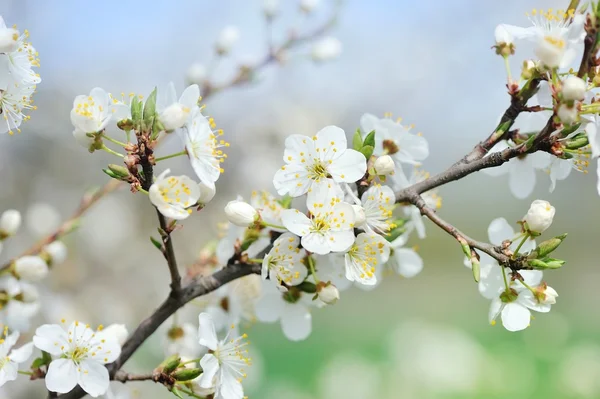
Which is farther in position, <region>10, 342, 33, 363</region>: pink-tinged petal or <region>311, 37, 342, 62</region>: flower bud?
<region>311, 37, 342, 62</region>: flower bud

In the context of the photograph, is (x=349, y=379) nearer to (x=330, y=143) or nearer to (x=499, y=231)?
(x=499, y=231)

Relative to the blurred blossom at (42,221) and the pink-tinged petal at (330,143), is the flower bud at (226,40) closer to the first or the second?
the blurred blossom at (42,221)

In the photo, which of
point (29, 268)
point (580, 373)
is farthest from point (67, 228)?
point (580, 373)

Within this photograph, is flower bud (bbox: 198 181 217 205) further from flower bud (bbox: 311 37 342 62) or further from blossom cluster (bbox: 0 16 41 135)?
flower bud (bbox: 311 37 342 62)

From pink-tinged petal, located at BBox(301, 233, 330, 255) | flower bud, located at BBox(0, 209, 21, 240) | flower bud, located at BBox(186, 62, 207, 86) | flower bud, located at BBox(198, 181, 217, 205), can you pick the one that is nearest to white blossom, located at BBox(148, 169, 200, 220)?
flower bud, located at BBox(198, 181, 217, 205)

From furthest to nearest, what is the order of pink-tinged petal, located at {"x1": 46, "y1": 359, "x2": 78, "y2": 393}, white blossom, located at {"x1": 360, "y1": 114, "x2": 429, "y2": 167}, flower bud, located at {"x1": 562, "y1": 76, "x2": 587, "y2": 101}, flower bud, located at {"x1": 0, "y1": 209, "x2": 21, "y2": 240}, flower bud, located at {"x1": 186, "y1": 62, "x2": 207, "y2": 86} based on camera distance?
flower bud, located at {"x1": 186, "y1": 62, "x2": 207, "y2": 86} < flower bud, located at {"x1": 0, "y1": 209, "x2": 21, "y2": 240} < white blossom, located at {"x1": 360, "y1": 114, "x2": 429, "y2": 167} < pink-tinged petal, located at {"x1": 46, "y1": 359, "x2": 78, "y2": 393} < flower bud, located at {"x1": 562, "y1": 76, "x2": 587, "y2": 101}

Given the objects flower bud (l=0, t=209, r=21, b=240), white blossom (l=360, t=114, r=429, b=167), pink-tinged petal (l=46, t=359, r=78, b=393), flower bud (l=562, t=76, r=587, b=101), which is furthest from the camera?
flower bud (l=0, t=209, r=21, b=240)

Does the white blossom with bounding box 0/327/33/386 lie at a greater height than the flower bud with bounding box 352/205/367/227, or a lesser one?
lesser

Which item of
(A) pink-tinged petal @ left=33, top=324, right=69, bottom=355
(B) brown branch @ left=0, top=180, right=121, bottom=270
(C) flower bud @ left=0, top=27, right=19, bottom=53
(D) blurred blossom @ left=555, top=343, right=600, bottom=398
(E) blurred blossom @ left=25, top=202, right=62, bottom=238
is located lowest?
(D) blurred blossom @ left=555, top=343, right=600, bottom=398

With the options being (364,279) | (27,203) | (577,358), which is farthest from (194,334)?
(577,358)
